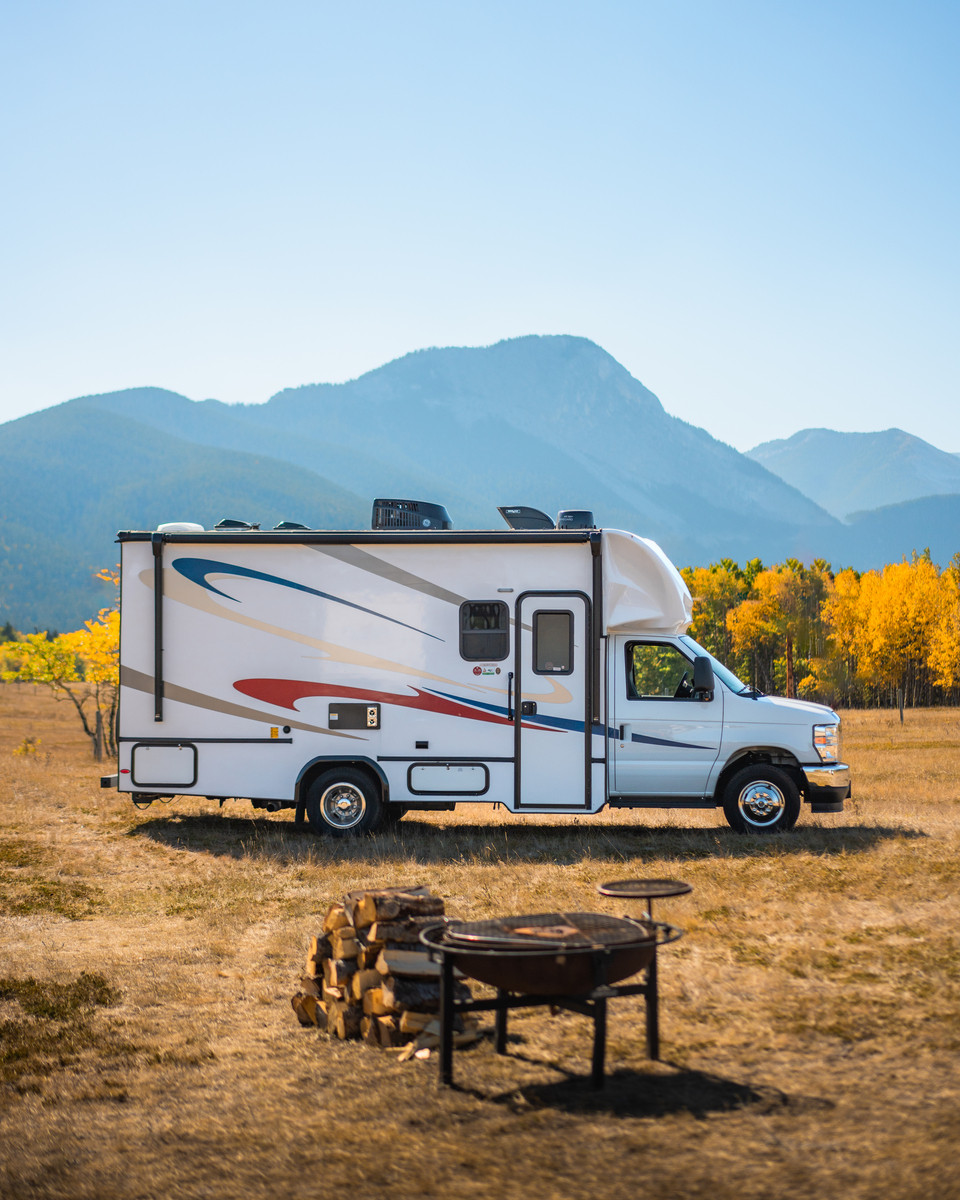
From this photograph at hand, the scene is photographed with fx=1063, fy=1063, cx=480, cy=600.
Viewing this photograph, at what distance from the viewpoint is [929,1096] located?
448 centimetres

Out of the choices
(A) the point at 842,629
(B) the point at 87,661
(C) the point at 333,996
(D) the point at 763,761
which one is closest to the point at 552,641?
(D) the point at 763,761

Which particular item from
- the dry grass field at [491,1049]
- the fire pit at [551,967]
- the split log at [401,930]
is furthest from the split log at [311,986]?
the fire pit at [551,967]

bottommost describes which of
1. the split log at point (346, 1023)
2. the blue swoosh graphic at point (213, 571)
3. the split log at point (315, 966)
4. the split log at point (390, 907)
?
the split log at point (346, 1023)

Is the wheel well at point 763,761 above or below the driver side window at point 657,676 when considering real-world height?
below

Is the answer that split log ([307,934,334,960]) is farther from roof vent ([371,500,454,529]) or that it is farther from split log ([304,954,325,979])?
roof vent ([371,500,454,529])

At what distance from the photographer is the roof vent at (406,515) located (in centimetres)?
1216

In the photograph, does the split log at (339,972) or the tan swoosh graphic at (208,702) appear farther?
the tan swoosh graphic at (208,702)

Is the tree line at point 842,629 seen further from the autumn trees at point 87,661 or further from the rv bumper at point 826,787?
the rv bumper at point 826,787

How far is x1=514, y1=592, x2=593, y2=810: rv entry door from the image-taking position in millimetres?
11211

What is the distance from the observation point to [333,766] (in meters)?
11.7

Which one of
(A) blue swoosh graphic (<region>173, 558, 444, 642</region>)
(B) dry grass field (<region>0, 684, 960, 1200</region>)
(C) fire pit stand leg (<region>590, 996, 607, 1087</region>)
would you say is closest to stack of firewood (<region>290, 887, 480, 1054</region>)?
(B) dry grass field (<region>0, 684, 960, 1200</region>)

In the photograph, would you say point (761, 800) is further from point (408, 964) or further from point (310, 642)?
point (408, 964)

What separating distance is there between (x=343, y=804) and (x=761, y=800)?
14.9 feet

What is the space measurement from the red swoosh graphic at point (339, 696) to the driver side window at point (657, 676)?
4.97ft
